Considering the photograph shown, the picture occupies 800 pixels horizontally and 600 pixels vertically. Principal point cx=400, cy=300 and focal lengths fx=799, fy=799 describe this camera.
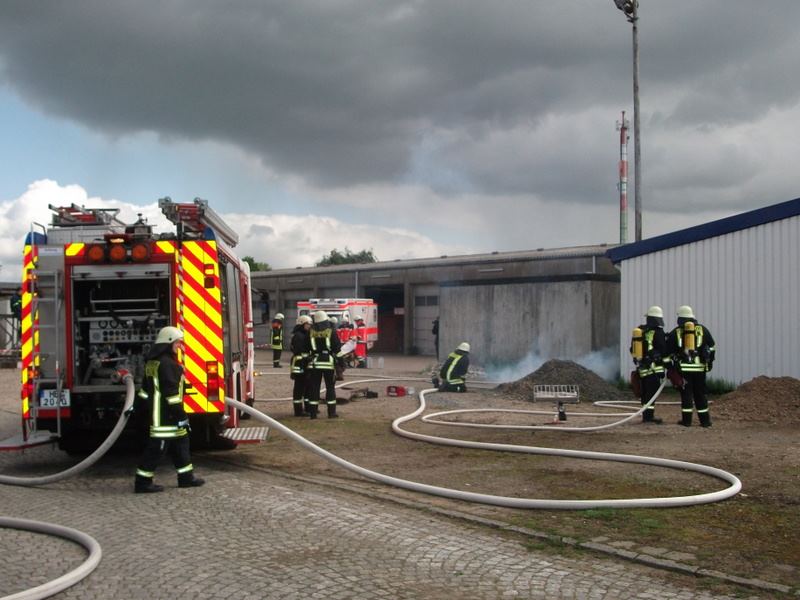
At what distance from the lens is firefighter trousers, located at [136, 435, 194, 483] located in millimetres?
7465

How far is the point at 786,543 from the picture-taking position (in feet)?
18.6

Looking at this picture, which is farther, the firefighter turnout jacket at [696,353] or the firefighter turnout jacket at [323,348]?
the firefighter turnout jacket at [323,348]

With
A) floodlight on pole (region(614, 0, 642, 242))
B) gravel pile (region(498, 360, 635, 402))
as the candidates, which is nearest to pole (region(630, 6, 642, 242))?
floodlight on pole (region(614, 0, 642, 242))

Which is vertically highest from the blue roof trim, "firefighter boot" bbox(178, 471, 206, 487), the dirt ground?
the blue roof trim

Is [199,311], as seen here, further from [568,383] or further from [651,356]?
[568,383]

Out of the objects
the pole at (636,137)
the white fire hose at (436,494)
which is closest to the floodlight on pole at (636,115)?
the pole at (636,137)

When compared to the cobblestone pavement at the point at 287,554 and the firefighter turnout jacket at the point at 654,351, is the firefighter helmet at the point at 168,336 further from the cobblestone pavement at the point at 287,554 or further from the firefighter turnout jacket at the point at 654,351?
the firefighter turnout jacket at the point at 654,351

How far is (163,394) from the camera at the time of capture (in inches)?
297

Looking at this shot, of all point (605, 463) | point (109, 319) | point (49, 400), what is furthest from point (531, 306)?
point (49, 400)

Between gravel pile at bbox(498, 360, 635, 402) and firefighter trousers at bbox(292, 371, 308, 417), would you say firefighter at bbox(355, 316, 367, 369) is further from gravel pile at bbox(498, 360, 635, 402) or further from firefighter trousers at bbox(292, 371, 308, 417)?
firefighter trousers at bbox(292, 371, 308, 417)

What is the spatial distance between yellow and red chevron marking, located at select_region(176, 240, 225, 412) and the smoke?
1400 centimetres

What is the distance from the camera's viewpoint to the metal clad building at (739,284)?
1569 centimetres

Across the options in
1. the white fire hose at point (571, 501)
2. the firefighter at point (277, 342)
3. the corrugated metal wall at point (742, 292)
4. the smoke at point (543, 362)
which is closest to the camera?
the white fire hose at point (571, 501)

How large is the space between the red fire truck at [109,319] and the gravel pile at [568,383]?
893 cm
